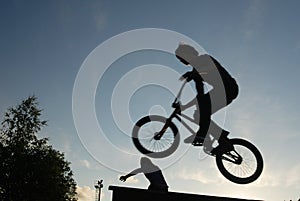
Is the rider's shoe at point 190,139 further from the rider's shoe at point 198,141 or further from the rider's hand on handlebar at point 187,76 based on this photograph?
the rider's hand on handlebar at point 187,76

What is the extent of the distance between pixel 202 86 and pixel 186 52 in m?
0.97

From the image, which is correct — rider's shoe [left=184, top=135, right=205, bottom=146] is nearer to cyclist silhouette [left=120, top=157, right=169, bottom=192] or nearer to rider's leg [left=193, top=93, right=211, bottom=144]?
rider's leg [left=193, top=93, right=211, bottom=144]

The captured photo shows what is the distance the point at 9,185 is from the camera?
108 feet

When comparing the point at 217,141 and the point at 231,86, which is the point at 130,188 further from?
the point at 231,86

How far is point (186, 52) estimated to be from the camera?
26.9 ft

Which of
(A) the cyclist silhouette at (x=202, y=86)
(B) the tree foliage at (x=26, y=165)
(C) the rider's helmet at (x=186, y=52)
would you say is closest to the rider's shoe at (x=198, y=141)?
(A) the cyclist silhouette at (x=202, y=86)

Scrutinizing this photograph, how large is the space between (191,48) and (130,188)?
3793 millimetres

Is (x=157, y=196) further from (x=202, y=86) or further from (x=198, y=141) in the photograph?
(x=202, y=86)

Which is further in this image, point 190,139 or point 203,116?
point 190,139

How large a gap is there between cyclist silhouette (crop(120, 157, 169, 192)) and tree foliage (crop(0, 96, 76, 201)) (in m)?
27.3

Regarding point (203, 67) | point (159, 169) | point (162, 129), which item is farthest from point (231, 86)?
point (159, 169)

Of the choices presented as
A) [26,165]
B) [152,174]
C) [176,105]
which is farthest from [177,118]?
[26,165]

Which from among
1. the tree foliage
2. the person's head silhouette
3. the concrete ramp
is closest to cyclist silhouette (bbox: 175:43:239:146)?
the person's head silhouette

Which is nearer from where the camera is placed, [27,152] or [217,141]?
[217,141]
